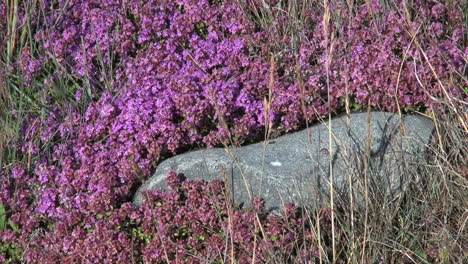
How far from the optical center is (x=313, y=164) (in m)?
4.70

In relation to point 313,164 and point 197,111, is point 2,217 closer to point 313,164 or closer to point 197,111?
point 197,111

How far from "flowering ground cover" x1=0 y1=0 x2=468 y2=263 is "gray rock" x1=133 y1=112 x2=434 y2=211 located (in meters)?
0.11

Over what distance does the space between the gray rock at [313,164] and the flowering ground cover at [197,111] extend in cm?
11

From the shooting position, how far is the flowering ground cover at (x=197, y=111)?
4516 mm

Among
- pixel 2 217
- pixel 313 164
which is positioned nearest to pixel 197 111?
pixel 313 164

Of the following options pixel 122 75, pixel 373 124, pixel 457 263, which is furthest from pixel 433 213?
pixel 122 75

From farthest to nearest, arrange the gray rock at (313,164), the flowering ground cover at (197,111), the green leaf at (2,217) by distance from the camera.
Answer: the green leaf at (2,217), the gray rock at (313,164), the flowering ground cover at (197,111)

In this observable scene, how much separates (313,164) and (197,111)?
100 cm

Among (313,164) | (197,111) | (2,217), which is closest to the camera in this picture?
(313,164)

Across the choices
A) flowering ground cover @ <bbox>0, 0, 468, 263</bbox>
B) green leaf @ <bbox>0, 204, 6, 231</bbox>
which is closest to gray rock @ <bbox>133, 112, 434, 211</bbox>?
flowering ground cover @ <bbox>0, 0, 468, 263</bbox>

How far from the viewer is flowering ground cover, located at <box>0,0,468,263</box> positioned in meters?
4.52

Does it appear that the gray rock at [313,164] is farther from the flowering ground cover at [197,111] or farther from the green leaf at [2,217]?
the green leaf at [2,217]

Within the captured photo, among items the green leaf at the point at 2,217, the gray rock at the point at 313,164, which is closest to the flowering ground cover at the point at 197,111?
the green leaf at the point at 2,217

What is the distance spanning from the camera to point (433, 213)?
455cm
